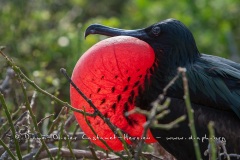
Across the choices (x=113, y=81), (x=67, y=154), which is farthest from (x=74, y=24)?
(x=113, y=81)

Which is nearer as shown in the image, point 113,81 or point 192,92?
point 113,81

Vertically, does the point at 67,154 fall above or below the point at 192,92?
below

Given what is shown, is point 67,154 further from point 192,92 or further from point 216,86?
point 216,86

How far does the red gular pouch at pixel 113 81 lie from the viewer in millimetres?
3311

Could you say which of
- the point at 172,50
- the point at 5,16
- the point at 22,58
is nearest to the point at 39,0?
the point at 5,16

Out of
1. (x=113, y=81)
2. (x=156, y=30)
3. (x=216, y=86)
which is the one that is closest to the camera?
(x=113, y=81)

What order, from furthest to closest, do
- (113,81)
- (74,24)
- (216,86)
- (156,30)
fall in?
(74,24) < (156,30) < (216,86) < (113,81)

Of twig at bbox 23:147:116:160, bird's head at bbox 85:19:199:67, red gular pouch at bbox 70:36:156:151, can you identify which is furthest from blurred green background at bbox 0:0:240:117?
red gular pouch at bbox 70:36:156:151

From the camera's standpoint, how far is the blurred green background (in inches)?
225

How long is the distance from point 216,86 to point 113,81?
46cm

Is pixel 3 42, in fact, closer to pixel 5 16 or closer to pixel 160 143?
pixel 5 16

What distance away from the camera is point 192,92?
140 inches

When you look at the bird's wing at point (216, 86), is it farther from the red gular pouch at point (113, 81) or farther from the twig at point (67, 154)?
the twig at point (67, 154)

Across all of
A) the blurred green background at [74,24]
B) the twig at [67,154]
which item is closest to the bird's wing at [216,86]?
the twig at [67,154]
